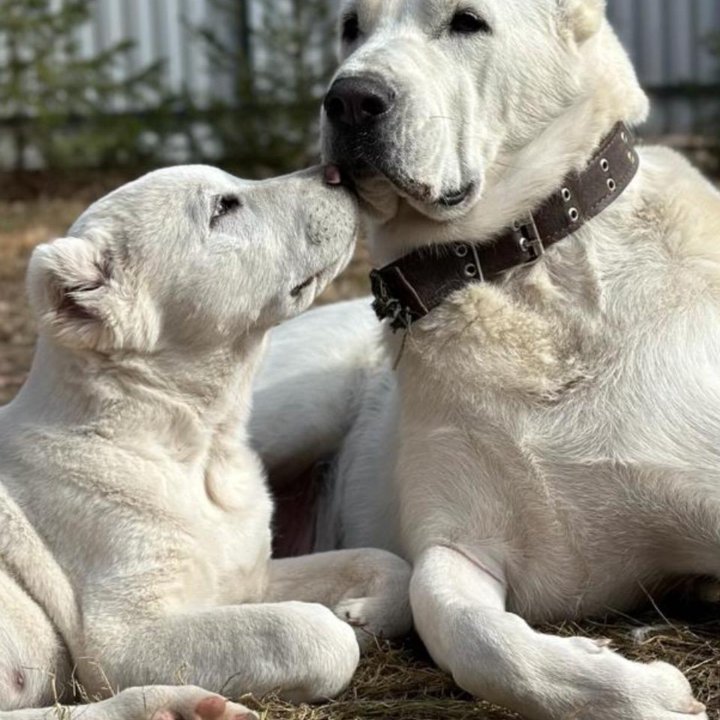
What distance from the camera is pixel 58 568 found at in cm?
383

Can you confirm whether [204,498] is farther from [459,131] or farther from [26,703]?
[459,131]

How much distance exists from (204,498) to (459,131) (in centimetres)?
113

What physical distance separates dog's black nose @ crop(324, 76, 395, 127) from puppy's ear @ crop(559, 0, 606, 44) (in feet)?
2.01

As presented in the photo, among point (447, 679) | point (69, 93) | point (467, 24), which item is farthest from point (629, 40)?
point (447, 679)

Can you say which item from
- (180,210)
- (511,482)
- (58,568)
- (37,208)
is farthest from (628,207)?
(37,208)

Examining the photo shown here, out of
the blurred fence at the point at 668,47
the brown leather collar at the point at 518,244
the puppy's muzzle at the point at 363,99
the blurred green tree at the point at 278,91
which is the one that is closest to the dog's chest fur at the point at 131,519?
the brown leather collar at the point at 518,244

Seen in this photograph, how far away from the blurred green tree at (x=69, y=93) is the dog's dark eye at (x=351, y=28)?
8414mm

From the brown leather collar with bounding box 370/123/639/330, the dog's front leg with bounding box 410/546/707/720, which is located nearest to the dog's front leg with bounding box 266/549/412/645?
the dog's front leg with bounding box 410/546/707/720

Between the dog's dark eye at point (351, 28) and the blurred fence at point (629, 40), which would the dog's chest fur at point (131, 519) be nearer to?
the dog's dark eye at point (351, 28)

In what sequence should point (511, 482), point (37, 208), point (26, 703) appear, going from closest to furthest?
point (26, 703)
point (511, 482)
point (37, 208)

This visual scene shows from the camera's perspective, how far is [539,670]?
3422 mm

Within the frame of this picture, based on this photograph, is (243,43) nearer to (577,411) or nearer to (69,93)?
(69,93)

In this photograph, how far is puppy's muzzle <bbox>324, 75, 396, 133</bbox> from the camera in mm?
3867

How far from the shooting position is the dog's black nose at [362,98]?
3.87m
